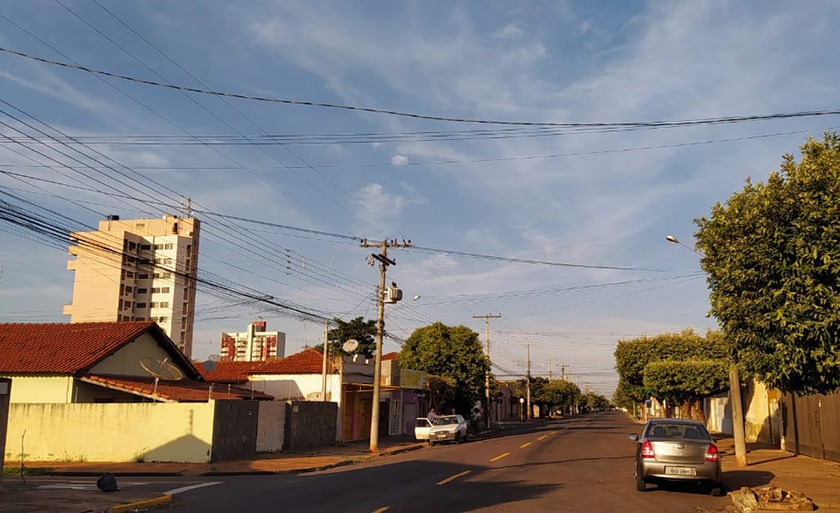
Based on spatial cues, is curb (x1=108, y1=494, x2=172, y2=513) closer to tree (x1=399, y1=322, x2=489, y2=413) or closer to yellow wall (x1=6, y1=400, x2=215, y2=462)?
yellow wall (x1=6, y1=400, x2=215, y2=462)

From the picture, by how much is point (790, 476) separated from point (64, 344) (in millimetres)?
27990

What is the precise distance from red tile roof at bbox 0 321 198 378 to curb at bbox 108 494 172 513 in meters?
15.6

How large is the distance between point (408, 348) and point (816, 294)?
1707 inches

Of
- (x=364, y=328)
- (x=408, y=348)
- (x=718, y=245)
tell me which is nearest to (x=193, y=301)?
(x=364, y=328)

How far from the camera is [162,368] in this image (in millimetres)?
33531

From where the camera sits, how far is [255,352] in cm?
15288

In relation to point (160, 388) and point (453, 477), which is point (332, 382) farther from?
point (453, 477)

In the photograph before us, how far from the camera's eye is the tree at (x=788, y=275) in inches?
475

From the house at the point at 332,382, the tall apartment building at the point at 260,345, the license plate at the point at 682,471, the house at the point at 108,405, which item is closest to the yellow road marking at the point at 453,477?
the license plate at the point at 682,471

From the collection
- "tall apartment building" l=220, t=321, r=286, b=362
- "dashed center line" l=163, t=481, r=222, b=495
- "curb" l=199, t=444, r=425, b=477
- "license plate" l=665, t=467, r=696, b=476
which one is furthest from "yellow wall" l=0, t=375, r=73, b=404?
"tall apartment building" l=220, t=321, r=286, b=362

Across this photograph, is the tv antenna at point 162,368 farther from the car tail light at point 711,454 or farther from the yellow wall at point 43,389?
the car tail light at point 711,454

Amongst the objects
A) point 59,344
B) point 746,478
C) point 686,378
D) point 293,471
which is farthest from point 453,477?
point 686,378

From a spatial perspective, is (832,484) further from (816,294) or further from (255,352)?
(255,352)

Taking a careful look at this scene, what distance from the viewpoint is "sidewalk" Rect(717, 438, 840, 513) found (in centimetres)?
1505
